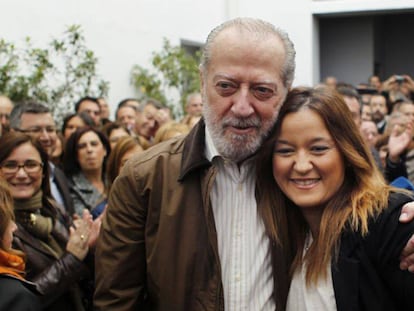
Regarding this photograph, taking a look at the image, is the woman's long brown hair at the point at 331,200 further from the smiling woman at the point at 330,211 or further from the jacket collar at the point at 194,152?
the jacket collar at the point at 194,152

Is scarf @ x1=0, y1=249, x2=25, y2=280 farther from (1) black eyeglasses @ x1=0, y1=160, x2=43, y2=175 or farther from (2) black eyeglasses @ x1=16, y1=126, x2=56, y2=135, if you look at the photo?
(2) black eyeglasses @ x1=16, y1=126, x2=56, y2=135

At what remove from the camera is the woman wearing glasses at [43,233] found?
12.5 ft

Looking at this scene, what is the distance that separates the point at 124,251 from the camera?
289cm

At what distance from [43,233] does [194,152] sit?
60.8 inches

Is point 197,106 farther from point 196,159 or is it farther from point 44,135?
point 196,159

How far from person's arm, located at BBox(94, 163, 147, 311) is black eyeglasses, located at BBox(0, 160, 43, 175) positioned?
4.84ft

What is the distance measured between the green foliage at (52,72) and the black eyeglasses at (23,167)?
368cm

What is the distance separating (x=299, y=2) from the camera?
17719mm

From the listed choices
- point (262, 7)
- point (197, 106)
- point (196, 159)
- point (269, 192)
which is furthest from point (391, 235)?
point (262, 7)

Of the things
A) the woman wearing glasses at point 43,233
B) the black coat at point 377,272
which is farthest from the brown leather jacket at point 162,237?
the woman wearing glasses at point 43,233

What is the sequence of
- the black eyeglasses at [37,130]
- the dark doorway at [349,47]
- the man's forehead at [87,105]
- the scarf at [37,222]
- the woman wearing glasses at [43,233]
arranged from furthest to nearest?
the dark doorway at [349,47] < the man's forehead at [87,105] < the black eyeglasses at [37,130] < the scarf at [37,222] < the woman wearing glasses at [43,233]

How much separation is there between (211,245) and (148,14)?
34.6 ft

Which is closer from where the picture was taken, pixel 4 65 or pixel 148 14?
pixel 4 65

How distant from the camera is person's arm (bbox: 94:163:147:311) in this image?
2891 mm
